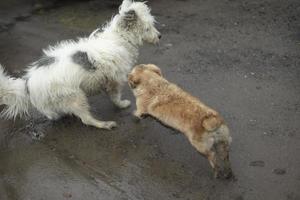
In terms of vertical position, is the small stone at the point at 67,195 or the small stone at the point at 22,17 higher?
the small stone at the point at 22,17

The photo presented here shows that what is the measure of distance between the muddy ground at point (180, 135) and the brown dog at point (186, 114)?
460 millimetres

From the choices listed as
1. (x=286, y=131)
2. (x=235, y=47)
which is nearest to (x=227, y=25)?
(x=235, y=47)

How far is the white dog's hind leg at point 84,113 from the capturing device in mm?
6141

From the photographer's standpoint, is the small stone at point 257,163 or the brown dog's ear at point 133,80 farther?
the brown dog's ear at point 133,80

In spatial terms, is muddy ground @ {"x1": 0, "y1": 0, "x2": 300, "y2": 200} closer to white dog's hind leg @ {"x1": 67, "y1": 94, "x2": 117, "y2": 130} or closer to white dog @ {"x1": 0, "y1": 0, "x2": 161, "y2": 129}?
white dog's hind leg @ {"x1": 67, "y1": 94, "x2": 117, "y2": 130}

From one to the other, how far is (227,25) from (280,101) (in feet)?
8.89

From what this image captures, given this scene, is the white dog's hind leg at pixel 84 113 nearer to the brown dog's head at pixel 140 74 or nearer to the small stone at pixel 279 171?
the brown dog's head at pixel 140 74

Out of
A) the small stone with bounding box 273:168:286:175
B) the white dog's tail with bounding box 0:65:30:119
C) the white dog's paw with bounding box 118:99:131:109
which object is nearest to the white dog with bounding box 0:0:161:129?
the white dog's tail with bounding box 0:65:30:119

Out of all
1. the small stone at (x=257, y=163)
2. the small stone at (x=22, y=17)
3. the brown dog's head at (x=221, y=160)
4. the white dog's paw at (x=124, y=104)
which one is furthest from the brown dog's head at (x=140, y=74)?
the small stone at (x=22, y=17)

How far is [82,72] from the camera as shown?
607cm

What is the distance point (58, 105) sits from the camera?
6.21m

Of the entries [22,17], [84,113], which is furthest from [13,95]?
[22,17]

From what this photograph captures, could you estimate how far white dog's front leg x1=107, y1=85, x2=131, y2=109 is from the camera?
658 cm

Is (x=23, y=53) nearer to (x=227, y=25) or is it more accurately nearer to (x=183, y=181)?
(x=227, y=25)
